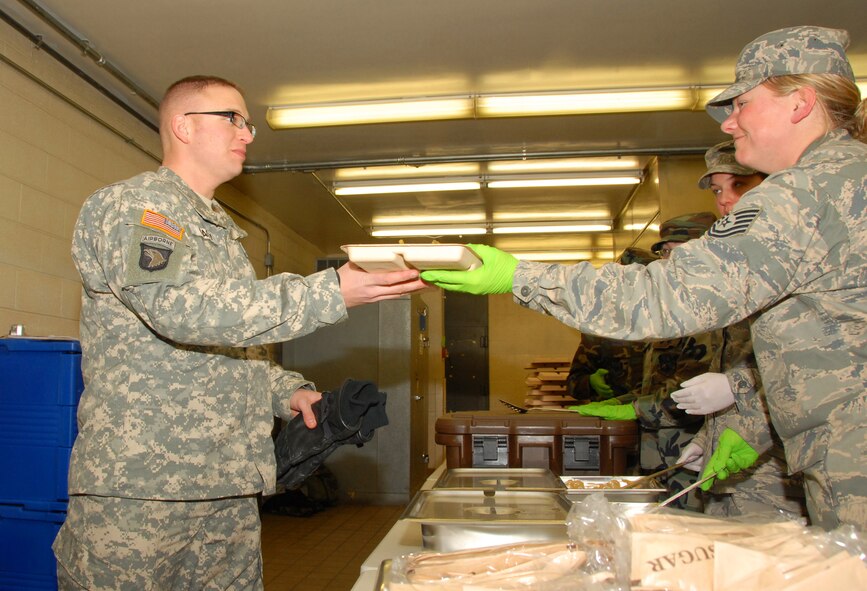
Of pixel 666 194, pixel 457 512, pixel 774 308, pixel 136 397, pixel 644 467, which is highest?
pixel 666 194

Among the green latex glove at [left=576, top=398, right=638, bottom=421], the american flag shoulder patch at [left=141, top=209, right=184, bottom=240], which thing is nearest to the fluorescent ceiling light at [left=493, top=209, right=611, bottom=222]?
the green latex glove at [left=576, top=398, right=638, bottom=421]

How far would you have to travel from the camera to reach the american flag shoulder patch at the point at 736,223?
4.21 feet

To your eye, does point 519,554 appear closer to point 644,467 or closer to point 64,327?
point 644,467

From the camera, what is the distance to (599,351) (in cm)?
534

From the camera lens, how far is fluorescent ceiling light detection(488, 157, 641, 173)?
5637mm

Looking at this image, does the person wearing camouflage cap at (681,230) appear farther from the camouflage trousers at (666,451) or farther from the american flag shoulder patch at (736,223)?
the american flag shoulder patch at (736,223)

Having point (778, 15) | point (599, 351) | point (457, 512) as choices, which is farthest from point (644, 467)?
point (778, 15)

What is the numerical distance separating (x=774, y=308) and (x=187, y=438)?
1.50 meters

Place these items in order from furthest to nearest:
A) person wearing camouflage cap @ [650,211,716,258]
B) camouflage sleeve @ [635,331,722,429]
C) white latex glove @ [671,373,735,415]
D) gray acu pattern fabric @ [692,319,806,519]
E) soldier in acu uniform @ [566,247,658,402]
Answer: soldier in acu uniform @ [566,247,658,402]
person wearing camouflage cap @ [650,211,716,258]
camouflage sleeve @ [635,331,722,429]
white latex glove @ [671,373,735,415]
gray acu pattern fabric @ [692,319,806,519]

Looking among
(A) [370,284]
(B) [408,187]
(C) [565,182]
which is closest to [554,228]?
(C) [565,182]

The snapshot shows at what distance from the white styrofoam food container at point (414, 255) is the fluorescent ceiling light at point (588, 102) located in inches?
128

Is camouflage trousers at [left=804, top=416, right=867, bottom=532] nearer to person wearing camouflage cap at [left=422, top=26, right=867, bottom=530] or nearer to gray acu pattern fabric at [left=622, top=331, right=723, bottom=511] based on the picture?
A: person wearing camouflage cap at [left=422, top=26, right=867, bottom=530]

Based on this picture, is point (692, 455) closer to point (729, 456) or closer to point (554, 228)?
point (729, 456)

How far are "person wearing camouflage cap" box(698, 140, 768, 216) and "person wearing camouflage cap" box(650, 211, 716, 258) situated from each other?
81cm
